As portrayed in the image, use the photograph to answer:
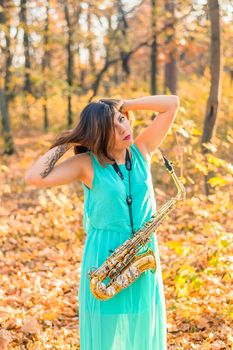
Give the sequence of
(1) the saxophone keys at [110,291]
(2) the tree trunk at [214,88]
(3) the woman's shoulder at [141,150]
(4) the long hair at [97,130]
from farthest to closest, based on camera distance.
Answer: (2) the tree trunk at [214,88], (3) the woman's shoulder at [141,150], (4) the long hair at [97,130], (1) the saxophone keys at [110,291]

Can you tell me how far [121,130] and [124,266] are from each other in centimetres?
76

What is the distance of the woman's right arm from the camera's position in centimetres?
307

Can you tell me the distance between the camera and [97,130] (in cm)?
303

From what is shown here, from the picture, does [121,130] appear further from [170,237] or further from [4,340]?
[170,237]

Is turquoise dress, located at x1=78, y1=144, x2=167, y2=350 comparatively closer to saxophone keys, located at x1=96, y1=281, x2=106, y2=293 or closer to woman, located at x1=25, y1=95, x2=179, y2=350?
woman, located at x1=25, y1=95, x2=179, y2=350

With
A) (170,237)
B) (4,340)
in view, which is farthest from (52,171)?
(170,237)

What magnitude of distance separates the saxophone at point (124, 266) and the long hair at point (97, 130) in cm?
47

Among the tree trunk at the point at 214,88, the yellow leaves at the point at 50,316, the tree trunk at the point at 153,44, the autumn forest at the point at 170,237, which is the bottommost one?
the yellow leaves at the point at 50,316

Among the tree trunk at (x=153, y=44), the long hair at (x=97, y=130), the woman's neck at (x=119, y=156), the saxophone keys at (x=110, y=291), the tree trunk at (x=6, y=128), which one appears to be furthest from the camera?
the tree trunk at (x=6, y=128)

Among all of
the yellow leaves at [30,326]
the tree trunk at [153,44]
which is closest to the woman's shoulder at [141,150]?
the yellow leaves at [30,326]

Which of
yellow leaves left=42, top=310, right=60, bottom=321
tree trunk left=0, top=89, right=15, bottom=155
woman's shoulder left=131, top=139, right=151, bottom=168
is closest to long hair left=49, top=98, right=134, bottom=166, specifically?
woman's shoulder left=131, top=139, right=151, bottom=168

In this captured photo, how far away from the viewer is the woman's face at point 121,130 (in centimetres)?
308

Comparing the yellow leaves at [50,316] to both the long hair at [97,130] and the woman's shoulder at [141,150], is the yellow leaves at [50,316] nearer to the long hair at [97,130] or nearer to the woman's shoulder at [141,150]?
the woman's shoulder at [141,150]

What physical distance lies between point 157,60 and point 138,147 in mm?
12716
